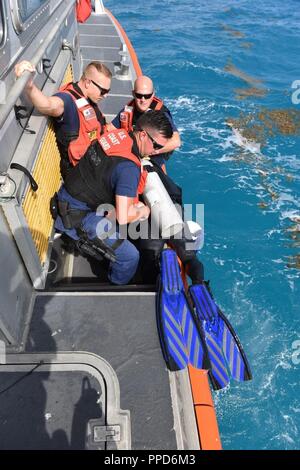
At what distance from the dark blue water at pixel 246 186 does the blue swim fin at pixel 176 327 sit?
7.78 feet

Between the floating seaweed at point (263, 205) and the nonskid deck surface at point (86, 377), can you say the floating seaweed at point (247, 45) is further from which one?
the nonskid deck surface at point (86, 377)

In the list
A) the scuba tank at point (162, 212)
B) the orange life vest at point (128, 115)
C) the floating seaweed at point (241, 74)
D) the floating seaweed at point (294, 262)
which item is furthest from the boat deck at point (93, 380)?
the floating seaweed at point (241, 74)

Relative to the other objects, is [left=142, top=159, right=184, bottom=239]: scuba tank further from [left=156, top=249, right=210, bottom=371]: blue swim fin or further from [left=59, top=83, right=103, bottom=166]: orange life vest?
[left=59, top=83, right=103, bottom=166]: orange life vest

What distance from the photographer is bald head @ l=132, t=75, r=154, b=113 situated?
465 cm

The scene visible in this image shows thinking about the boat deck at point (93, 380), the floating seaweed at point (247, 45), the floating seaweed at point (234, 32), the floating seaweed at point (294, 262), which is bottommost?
the floating seaweed at point (294, 262)

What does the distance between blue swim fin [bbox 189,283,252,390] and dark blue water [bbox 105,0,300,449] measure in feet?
6.58

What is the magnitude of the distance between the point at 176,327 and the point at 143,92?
124 inches

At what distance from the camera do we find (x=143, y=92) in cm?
469

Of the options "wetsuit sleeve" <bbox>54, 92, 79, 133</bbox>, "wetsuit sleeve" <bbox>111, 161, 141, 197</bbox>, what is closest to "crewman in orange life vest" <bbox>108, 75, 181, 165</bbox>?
"wetsuit sleeve" <bbox>54, 92, 79, 133</bbox>

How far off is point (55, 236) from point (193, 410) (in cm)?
236

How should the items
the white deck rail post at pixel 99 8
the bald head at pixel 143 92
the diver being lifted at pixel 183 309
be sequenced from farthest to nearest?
the white deck rail post at pixel 99 8 < the bald head at pixel 143 92 < the diver being lifted at pixel 183 309

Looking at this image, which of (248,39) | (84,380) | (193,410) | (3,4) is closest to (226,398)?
(193,410)

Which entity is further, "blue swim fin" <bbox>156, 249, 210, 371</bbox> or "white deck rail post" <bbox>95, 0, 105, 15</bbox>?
"white deck rail post" <bbox>95, 0, 105, 15</bbox>

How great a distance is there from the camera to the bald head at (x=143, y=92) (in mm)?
4648
